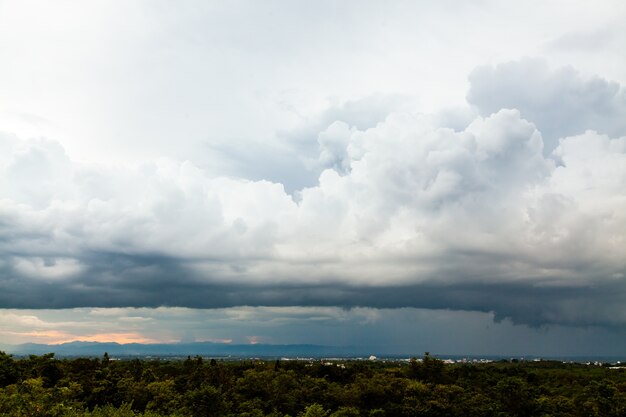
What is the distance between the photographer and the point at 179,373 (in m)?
104

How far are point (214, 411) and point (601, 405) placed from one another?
154 ft

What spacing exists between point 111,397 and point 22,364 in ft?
87.8

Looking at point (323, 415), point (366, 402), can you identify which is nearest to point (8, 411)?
point (323, 415)

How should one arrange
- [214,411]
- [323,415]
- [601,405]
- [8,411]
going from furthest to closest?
[601,405]
[214,411]
[323,415]
[8,411]

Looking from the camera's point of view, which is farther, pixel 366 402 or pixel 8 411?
pixel 366 402

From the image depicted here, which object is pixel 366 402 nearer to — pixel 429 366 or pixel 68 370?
pixel 429 366

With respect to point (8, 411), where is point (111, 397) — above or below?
below

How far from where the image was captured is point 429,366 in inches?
3989

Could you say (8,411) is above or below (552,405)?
above

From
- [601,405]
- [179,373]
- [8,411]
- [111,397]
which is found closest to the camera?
[8,411]

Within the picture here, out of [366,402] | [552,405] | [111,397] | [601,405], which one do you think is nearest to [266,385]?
[366,402]

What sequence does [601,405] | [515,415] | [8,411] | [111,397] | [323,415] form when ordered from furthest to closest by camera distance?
[111,397] → [515,415] → [601,405] → [323,415] → [8,411]

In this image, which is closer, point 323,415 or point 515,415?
point 323,415

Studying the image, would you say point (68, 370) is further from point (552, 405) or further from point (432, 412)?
point (552, 405)
